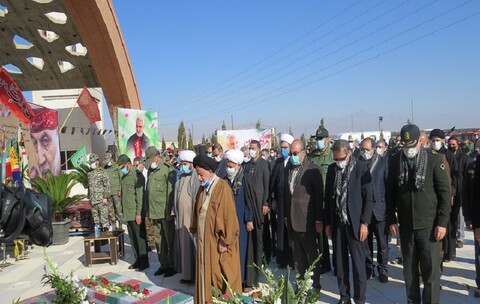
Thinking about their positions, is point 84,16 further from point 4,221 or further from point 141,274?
point 4,221

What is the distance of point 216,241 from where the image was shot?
14.1 ft

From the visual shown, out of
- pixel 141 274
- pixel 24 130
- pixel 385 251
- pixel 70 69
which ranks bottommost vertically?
pixel 141 274

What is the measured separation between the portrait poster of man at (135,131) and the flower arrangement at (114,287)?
818cm

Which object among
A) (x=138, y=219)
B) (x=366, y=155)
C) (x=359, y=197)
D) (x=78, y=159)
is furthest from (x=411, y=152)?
(x=78, y=159)

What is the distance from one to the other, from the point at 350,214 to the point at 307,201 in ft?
1.97

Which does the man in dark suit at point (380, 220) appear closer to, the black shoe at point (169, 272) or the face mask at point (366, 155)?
the face mask at point (366, 155)

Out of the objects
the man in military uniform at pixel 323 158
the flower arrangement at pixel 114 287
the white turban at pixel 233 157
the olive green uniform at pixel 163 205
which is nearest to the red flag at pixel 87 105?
the olive green uniform at pixel 163 205

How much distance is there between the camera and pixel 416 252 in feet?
13.7

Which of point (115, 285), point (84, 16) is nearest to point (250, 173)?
point (115, 285)

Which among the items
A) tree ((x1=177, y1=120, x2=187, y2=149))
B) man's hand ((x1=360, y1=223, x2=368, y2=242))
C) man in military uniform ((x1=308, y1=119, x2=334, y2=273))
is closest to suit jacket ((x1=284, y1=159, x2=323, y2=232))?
man's hand ((x1=360, y1=223, x2=368, y2=242))

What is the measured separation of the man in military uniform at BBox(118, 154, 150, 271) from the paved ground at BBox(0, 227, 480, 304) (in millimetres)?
244

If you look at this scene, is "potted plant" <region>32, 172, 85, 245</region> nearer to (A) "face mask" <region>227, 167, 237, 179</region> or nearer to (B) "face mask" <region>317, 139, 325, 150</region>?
(A) "face mask" <region>227, 167, 237, 179</region>

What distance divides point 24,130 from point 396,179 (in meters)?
8.43

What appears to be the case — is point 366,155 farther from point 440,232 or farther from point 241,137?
point 241,137
